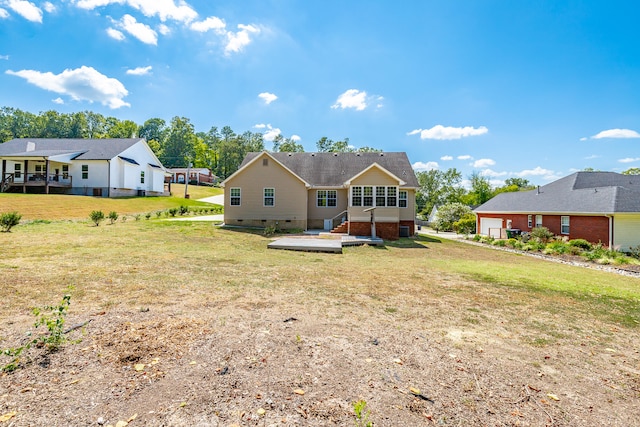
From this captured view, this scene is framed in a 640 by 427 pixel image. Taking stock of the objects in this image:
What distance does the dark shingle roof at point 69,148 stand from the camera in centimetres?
3045

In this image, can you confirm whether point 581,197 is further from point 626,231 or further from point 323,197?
point 323,197

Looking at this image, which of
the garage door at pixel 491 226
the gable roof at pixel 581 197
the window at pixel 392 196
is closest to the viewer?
the window at pixel 392 196

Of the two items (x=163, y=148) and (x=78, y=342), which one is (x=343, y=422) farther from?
(x=163, y=148)

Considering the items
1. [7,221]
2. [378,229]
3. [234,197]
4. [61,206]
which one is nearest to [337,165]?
[378,229]

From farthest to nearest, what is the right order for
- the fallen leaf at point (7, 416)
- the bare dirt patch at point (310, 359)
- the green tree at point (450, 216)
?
the green tree at point (450, 216)
the bare dirt patch at point (310, 359)
the fallen leaf at point (7, 416)

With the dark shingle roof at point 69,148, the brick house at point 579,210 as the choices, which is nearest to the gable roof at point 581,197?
the brick house at point 579,210

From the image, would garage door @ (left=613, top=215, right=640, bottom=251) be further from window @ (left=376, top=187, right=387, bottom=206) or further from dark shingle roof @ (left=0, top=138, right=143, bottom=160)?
dark shingle roof @ (left=0, top=138, right=143, bottom=160)

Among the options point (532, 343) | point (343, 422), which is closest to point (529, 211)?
point (532, 343)

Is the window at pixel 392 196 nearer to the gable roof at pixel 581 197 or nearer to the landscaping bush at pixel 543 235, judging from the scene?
the landscaping bush at pixel 543 235

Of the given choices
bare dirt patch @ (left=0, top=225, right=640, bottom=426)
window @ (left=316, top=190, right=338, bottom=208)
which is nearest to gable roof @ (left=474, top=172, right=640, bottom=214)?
window @ (left=316, top=190, right=338, bottom=208)

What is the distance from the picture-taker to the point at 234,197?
68.5ft

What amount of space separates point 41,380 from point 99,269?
5.18 m

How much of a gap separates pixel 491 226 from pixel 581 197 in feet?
27.8

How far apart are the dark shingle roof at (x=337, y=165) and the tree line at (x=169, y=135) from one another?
44.2 meters
